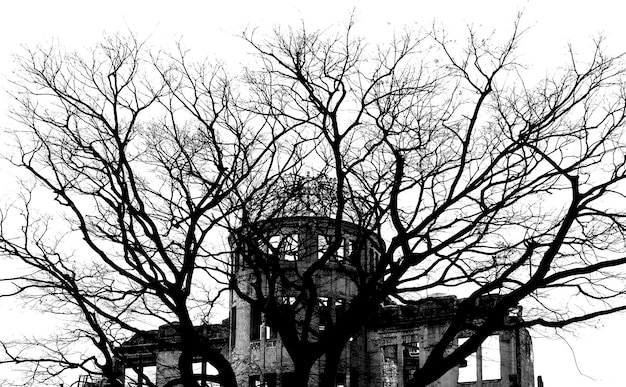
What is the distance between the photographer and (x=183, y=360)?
55.5 feet

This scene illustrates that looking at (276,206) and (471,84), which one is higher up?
(471,84)

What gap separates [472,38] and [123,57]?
6468 mm

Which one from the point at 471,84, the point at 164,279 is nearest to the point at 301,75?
the point at 471,84

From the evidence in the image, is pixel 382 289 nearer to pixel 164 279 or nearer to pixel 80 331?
pixel 164 279

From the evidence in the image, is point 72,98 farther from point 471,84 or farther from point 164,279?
point 471,84

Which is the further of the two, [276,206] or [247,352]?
[247,352]

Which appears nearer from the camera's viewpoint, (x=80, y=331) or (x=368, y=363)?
(x=80, y=331)

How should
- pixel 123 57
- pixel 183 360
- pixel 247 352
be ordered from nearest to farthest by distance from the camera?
pixel 183 360 → pixel 123 57 → pixel 247 352

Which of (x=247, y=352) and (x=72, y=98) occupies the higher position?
(x=72, y=98)

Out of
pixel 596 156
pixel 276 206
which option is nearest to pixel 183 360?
pixel 276 206

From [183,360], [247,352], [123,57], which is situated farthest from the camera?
[247,352]

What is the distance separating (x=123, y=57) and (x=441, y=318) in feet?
77.2

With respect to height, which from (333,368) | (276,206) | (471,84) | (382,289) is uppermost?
(471,84)

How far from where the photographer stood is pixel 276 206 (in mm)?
19391
